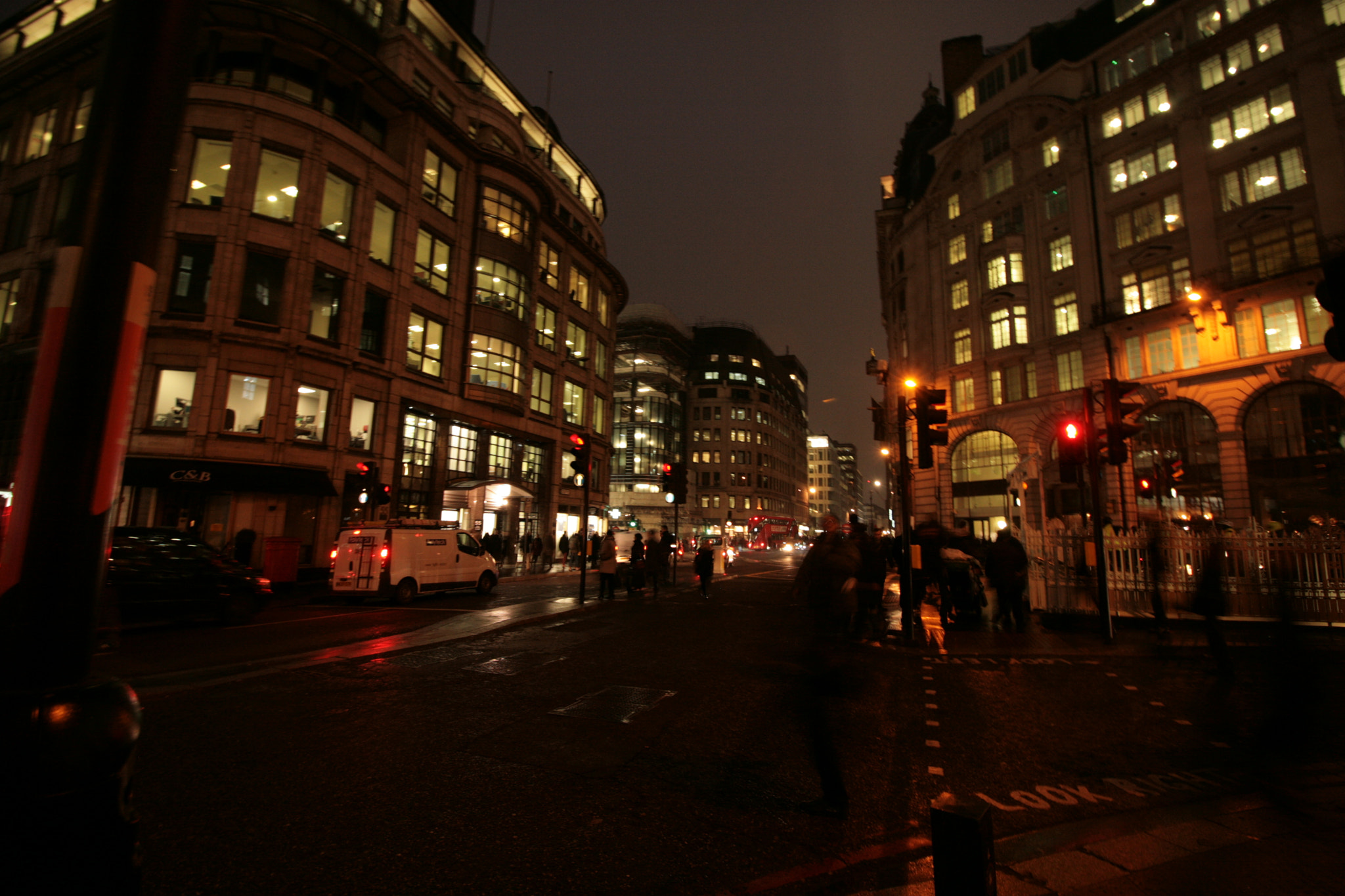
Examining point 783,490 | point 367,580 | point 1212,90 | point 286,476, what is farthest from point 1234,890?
point 783,490

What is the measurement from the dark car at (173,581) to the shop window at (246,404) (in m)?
8.97

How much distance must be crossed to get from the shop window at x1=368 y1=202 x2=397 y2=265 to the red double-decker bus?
57.7 meters

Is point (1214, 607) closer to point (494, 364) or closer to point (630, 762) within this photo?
point (630, 762)

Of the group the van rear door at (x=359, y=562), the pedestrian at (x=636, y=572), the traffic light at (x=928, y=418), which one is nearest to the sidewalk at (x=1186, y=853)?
the traffic light at (x=928, y=418)

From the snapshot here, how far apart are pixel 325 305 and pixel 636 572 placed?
16.0 meters

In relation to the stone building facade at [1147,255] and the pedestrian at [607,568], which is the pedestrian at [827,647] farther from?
the pedestrian at [607,568]

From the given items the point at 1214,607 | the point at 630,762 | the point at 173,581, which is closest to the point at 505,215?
the point at 173,581

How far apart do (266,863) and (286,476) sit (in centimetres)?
2023

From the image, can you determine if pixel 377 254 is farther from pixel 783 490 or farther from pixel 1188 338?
pixel 783 490

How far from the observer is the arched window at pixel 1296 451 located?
22.3m

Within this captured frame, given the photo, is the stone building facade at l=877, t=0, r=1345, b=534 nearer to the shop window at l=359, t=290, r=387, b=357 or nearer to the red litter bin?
the red litter bin

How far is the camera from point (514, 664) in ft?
28.1

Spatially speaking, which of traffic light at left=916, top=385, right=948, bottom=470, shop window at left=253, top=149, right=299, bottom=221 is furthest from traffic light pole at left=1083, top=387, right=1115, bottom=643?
shop window at left=253, top=149, right=299, bottom=221

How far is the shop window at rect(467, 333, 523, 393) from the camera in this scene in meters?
29.8
